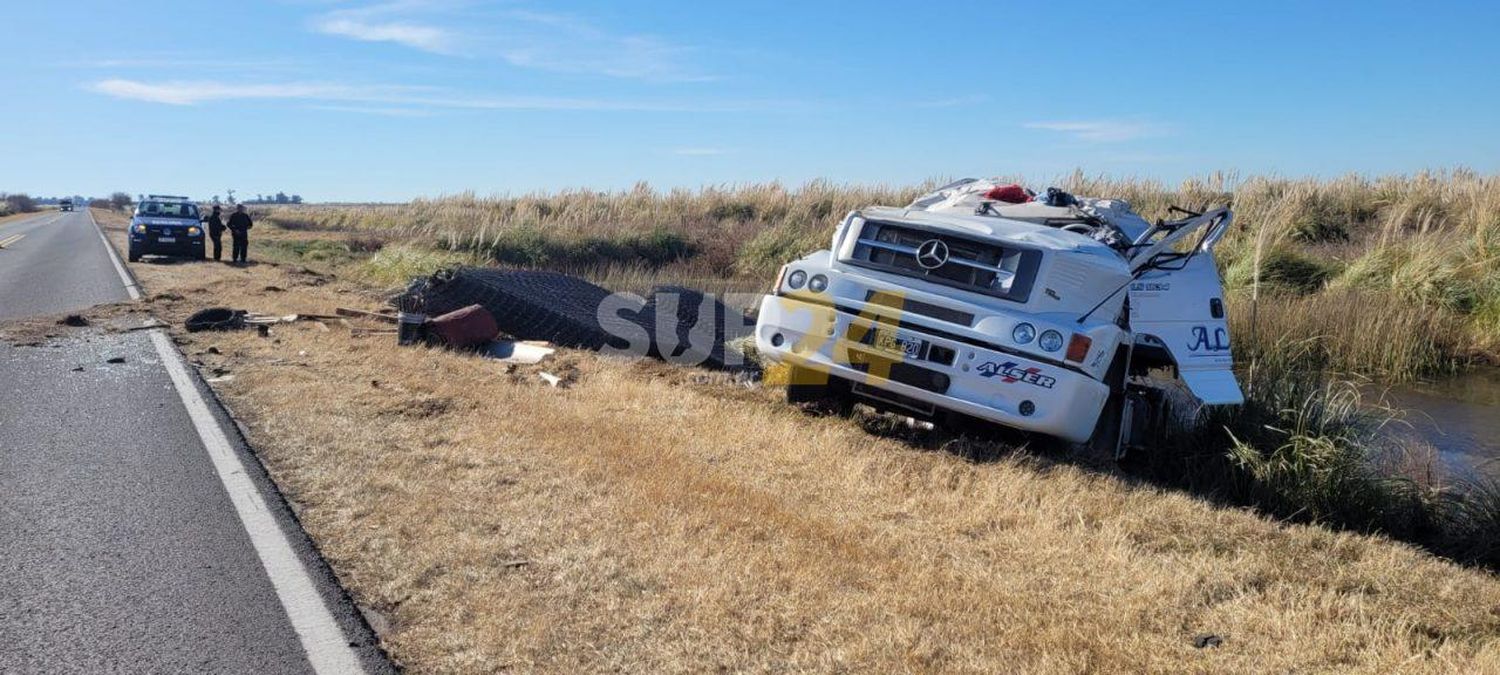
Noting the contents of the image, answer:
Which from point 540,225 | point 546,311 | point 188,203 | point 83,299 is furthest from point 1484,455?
point 188,203

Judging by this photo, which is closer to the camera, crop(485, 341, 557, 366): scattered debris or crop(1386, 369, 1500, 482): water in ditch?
crop(1386, 369, 1500, 482): water in ditch

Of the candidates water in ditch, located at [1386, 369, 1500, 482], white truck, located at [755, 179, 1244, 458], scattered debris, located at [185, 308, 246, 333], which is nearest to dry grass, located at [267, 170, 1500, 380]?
water in ditch, located at [1386, 369, 1500, 482]

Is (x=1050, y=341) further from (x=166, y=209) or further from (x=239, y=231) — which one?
(x=166, y=209)

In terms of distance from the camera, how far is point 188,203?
93.8 ft

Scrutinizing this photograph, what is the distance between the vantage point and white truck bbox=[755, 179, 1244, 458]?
6695 millimetres

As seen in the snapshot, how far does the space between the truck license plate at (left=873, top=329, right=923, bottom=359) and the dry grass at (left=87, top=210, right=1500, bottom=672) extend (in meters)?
0.67

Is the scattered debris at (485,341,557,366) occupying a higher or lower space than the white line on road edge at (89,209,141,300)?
higher

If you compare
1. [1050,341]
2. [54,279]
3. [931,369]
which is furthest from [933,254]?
[54,279]

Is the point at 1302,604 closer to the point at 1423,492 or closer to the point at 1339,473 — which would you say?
the point at 1339,473

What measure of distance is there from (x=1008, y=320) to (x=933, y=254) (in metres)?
0.77

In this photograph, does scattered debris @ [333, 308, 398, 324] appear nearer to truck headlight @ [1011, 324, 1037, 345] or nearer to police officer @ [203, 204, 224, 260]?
truck headlight @ [1011, 324, 1037, 345]

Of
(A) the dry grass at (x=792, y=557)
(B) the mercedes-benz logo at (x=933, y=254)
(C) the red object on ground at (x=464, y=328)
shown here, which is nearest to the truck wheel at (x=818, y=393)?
(A) the dry grass at (x=792, y=557)

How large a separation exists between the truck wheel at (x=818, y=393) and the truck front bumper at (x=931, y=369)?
0.37 meters

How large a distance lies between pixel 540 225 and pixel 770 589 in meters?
23.2
